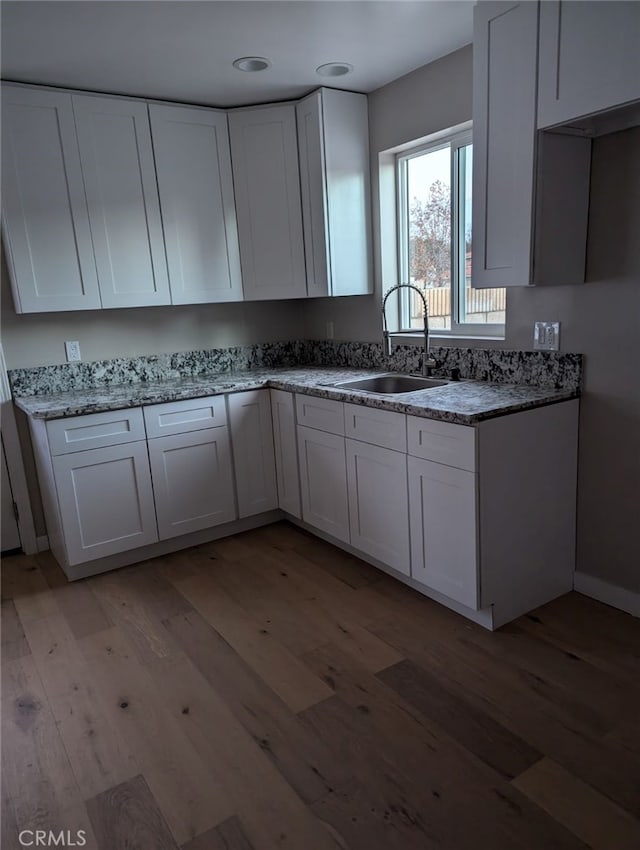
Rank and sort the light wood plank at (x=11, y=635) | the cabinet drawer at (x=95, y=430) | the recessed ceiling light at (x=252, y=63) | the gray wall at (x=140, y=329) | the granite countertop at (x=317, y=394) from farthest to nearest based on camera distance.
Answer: the gray wall at (x=140, y=329) → the cabinet drawer at (x=95, y=430) → the recessed ceiling light at (x=252, y=63) → the light wood plank at (x=11, y=635) → the granite countertop at (x=317, y=394)

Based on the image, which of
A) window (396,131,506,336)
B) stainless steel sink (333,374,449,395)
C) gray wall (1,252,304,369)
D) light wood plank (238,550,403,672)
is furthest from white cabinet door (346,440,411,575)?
gray wall (1,252,304,369)

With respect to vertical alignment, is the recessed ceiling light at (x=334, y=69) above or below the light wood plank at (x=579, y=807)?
above

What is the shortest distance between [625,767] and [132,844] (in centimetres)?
132

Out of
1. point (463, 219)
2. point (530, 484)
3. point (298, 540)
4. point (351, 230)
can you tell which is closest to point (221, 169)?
point (351, 230)

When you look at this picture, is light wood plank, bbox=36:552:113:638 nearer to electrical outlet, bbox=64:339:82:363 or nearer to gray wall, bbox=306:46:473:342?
electrical outlet, bbox=64:339:82:363

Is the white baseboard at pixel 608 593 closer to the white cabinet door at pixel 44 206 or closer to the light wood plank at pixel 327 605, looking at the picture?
the light wood plank at pixel 327 605

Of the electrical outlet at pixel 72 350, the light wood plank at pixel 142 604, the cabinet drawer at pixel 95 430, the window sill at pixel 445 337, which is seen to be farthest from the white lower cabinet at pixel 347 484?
the window sill at pixel 445 337

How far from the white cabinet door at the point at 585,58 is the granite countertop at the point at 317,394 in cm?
98

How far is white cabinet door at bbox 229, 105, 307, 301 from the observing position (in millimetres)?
3250

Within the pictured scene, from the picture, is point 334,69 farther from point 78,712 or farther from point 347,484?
point 78,712

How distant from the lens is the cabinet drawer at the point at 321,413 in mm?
2756

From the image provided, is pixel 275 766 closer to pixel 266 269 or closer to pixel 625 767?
pixel 625 767

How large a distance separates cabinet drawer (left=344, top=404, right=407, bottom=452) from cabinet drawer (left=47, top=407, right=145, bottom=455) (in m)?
1.06

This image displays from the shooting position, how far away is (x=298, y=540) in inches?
127
